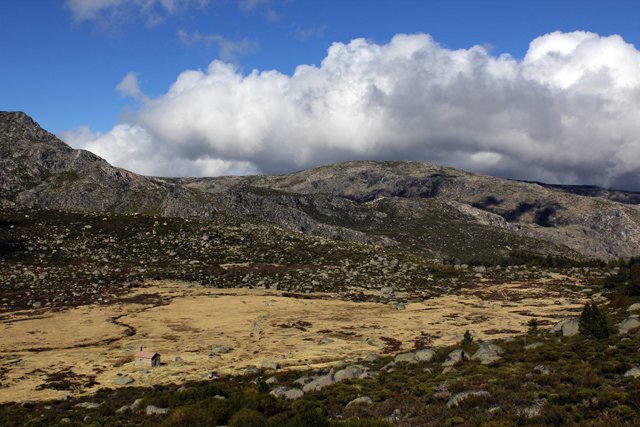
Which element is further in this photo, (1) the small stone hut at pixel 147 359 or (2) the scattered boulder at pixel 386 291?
(2) the scattered boulder at pixel 386 291

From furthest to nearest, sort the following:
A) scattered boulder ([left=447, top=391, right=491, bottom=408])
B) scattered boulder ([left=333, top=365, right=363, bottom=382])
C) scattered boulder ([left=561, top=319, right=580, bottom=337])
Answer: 1. scattered boulder ([left=561, top=319, right=580, bottom=337])
2. scattered boulder ([left=333, top=365, right=363, bottom=382])
3. scattered boulder ([left=447, top=391, right=491, bottom=408])

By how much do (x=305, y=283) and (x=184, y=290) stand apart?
72.3 feet

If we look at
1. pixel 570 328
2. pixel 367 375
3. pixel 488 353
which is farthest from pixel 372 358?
pixel 570 328

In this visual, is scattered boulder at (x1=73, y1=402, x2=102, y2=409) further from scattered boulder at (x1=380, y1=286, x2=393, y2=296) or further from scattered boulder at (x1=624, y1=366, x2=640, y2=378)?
scattered boulder at (x1=380, y1=286, x2=393, y2=296)

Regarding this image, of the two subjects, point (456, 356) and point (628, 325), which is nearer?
point (456, 356)

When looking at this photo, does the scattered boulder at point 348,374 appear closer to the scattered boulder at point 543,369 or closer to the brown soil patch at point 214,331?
the brown soil patch at point 214,331

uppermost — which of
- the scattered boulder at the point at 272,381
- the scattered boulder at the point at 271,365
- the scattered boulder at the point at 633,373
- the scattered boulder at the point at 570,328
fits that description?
the scattered boulder at the point at 633,373

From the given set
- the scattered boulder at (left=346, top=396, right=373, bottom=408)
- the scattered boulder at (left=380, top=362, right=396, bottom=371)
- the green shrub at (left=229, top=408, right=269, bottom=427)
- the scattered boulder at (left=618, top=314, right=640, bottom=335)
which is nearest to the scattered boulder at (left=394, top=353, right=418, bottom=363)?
the scattered boulder at (left=380, top=362, right=396, bottom=371)

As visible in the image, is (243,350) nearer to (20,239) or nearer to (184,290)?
(184,290)

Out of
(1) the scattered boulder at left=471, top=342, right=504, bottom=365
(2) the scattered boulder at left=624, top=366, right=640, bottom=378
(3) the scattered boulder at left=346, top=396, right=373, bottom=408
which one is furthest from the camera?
(1) the scattered boulder at left=471, top=342, right=504, bottom=365

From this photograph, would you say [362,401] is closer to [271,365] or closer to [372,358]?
[372,358]

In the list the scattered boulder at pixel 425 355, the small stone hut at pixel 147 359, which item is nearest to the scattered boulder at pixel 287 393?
the scattered boulder at pixel 425 355

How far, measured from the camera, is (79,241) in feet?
261

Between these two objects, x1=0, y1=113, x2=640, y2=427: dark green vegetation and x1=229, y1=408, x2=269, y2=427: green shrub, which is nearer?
x1=229, y1=408, x2=269, y2=427: green shrub
